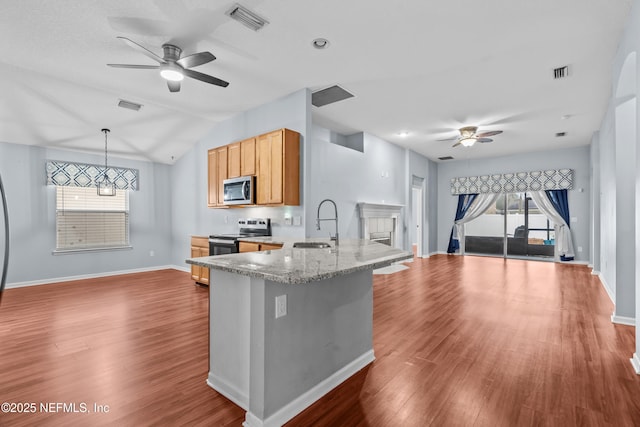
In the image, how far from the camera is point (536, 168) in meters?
7.91

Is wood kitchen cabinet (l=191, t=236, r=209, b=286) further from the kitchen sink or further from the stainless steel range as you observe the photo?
the kitchen sink

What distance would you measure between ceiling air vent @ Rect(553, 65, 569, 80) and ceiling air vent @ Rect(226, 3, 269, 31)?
344 cm

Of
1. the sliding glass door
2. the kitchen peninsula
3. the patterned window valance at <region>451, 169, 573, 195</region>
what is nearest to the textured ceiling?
the patterned window valance at <region>451, 169, 573, 195</region>

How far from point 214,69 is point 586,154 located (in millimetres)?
8443

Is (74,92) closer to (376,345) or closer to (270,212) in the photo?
(270,212)

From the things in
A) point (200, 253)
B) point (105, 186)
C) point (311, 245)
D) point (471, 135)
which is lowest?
point (200, 253)

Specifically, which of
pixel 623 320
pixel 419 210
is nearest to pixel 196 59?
pixel 623 320

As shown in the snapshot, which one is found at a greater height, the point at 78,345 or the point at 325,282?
the point at 325,282

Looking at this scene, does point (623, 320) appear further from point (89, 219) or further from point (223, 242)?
point (89, 219)

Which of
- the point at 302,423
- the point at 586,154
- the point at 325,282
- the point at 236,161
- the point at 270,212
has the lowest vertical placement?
the point at 302,423

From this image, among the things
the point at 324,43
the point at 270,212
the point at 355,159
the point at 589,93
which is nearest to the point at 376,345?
the point at 270,212

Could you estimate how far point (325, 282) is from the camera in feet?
6.92

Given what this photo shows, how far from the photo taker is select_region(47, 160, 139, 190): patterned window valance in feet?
18.1

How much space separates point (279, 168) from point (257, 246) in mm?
1096
